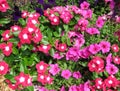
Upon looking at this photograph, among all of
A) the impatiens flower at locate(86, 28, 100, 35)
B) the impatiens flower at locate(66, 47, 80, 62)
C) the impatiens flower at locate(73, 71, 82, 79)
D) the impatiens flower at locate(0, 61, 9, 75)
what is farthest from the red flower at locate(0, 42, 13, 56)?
the impatiens flower at locate(86, 28, 100, 35)

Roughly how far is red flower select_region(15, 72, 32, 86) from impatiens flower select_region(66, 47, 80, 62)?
21.9 inches

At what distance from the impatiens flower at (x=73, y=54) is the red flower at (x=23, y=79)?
0.56m

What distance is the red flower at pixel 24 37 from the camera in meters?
3.88

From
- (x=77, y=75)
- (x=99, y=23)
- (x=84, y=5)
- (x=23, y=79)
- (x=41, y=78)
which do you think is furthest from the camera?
(x=84, y=5)

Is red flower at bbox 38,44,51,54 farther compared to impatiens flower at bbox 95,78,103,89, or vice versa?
red flower at bbox 38,44,51,54

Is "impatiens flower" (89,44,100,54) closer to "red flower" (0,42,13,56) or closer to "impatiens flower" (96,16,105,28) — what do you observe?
"impatiens flower" (96,16,105,28)

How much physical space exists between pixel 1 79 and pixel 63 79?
0.74 m

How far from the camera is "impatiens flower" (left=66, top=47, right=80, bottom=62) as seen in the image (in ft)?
13.6

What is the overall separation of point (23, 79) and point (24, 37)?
17.1 inches

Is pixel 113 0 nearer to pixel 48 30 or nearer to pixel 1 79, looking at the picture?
pixel 48 30

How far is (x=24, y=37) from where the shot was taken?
388 centimetres

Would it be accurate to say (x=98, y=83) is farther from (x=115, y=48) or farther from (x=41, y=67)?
(x=41, y=67)

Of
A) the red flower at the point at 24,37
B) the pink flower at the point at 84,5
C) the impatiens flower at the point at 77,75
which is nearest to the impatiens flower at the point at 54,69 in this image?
the impatiens flower at the point at 77,75

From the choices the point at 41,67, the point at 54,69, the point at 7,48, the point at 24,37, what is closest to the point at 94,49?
the point at 54,69
